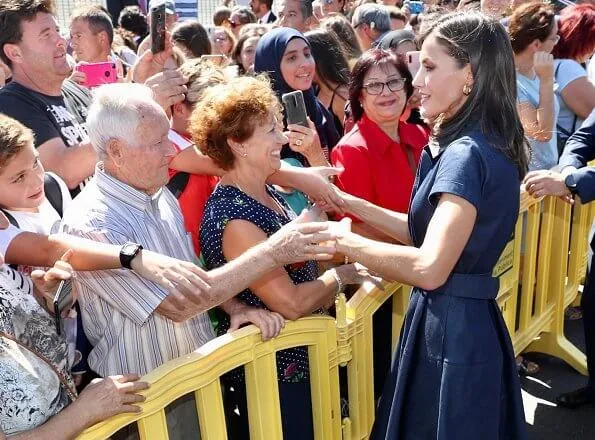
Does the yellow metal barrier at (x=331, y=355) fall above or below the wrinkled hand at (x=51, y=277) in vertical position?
below

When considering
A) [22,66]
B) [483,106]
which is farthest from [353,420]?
[22,66]

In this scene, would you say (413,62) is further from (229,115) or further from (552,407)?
(552,407)

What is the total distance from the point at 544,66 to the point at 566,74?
583mm

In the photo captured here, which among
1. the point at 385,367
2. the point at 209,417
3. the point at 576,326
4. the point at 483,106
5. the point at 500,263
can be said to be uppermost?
the point at 483,106

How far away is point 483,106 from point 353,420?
4.41ft

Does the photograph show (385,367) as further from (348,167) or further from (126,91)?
(126,91)

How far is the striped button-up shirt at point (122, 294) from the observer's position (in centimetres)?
204

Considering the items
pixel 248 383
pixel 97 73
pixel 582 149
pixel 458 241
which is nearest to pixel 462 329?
pixel 458 241

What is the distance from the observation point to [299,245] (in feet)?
6.77

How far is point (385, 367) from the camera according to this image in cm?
307

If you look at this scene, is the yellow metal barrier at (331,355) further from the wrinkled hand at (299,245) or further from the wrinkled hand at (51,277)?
the wrinkled hand at (51,277)

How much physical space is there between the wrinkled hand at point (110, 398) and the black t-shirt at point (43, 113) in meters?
1.58

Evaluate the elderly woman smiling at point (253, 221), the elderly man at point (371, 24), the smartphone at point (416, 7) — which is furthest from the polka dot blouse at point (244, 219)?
the smartphone at point (416, 7)

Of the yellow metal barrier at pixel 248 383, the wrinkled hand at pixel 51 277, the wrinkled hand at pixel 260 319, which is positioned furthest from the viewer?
the wrinkled hand at pixel 260 319
